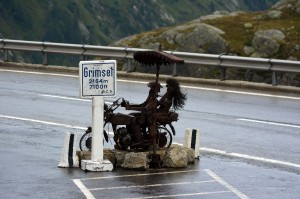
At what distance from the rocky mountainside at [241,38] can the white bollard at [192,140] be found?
58.3 ft

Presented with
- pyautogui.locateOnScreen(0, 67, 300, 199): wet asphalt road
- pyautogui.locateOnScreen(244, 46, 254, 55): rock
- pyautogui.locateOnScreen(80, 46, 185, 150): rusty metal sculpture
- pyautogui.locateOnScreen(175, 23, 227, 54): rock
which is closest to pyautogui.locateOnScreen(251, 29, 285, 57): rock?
pyautogui.locateOnScreen(244, 46, 254, 55): rock

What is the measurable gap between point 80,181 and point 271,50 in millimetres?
23265

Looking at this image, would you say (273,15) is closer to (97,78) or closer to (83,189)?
(97,78)

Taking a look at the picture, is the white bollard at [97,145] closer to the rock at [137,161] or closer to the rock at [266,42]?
the rock at [137,161]

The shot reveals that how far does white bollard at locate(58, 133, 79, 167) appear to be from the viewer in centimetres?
1439

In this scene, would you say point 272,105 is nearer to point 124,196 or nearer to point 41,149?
point 41,149

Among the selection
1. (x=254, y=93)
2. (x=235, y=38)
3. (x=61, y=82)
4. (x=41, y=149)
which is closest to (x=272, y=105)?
(x=254, y=93)

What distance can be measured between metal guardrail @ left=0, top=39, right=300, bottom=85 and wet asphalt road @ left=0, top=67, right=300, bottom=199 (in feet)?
5.06

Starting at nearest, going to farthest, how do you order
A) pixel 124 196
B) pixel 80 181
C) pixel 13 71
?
pixel 124 196, pixel 80 181, pixel 13 71

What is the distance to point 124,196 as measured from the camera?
1231 centimetres

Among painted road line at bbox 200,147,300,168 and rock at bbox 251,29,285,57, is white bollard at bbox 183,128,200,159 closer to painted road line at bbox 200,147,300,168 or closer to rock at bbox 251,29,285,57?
painted road line at bbox 200,147,300,168

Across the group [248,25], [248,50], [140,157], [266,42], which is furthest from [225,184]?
[248,25]

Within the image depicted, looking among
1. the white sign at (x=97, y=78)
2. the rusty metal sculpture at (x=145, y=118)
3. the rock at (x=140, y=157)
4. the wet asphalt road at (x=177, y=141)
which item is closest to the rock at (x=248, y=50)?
the wet asphalt road at (x=177, y=141)

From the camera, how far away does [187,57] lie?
2828cm
